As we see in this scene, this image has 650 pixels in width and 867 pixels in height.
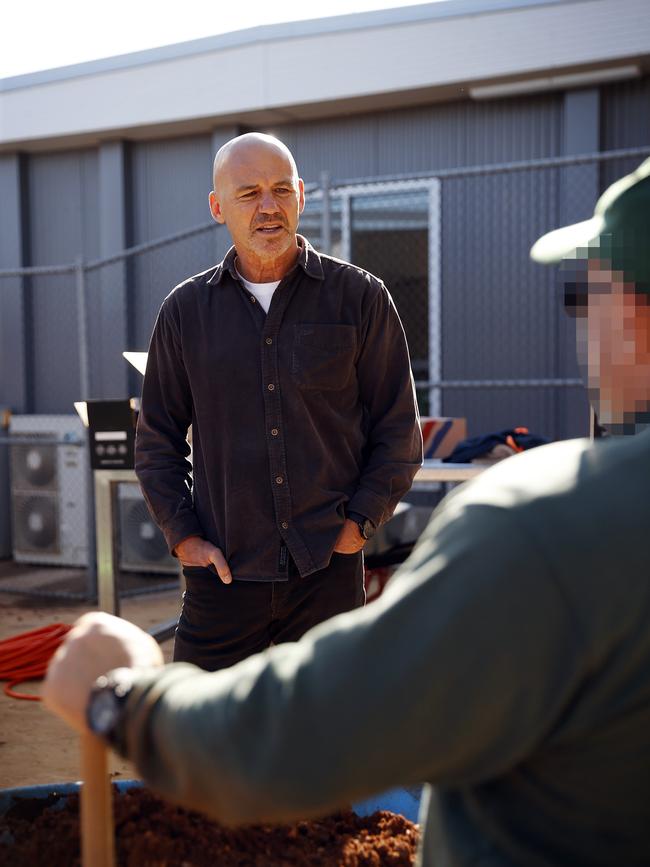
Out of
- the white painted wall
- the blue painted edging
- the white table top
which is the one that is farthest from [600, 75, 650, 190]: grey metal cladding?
the blue painted edging

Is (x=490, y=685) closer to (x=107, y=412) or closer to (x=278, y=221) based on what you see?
(x=278, y=221)

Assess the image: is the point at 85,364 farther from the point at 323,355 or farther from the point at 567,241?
the point at 567,241

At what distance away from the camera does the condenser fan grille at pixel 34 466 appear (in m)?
9.42

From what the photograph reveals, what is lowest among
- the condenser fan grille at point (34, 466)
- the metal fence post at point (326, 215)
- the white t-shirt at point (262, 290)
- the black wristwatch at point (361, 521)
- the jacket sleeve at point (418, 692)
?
the condenser fan grille at point (34, 466)

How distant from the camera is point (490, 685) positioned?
0.90 metres

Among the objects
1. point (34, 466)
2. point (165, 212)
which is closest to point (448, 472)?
point (165, 212)

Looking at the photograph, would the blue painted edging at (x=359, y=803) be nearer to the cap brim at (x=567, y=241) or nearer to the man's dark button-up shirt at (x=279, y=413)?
the man's dark button-up shirt at (x=279, y=413)

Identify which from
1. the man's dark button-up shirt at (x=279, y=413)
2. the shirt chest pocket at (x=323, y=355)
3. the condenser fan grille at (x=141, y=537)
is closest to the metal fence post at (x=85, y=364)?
the condenser fan grille at (x=141, y=537)

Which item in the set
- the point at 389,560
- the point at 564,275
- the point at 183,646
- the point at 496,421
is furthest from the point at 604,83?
the point at 564,275

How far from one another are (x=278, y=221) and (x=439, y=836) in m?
2.06

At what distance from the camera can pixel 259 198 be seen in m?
2.78

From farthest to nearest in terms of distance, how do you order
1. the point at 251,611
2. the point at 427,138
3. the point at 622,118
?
the point at 427,138, the point at 622,118, the point at 251,611

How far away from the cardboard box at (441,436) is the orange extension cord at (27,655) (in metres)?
2.74

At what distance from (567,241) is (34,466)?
888 cm
